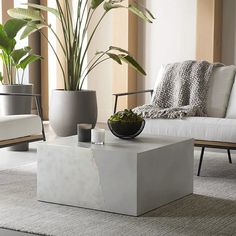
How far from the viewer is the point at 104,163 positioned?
350 cm

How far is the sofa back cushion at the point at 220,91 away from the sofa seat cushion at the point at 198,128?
484mm

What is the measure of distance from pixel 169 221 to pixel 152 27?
166 inches

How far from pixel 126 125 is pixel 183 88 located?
1588mm

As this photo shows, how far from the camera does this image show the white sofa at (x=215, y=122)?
14.7ft

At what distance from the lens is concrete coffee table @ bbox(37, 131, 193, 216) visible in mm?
3453

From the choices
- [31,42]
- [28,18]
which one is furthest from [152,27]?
[28,18]

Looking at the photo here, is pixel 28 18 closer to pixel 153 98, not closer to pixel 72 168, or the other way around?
pixel 153 98

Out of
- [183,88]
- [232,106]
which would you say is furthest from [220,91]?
[183,88]

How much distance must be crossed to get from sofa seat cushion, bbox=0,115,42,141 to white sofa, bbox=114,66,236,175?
2.78 feet

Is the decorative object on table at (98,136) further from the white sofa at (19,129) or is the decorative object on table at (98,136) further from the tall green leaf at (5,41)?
the tall green leaf at (5,41)

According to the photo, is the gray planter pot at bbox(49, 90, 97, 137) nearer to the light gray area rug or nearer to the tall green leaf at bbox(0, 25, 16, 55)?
the tall green leaf at bbox(0, 25, 16, 55)

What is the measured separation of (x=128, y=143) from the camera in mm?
3734

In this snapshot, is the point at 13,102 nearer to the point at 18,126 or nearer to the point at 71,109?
the point at 71,109

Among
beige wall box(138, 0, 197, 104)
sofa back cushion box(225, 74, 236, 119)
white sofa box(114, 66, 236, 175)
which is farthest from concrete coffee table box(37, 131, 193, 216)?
beige wall box(138, 0, 197, 104)
